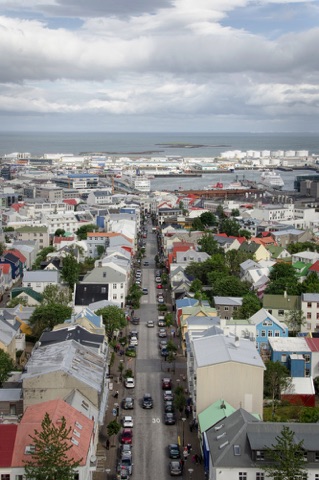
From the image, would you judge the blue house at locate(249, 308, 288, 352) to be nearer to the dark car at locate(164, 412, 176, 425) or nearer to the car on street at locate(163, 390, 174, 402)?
the car on street at locate(163, 390, 174, 402)

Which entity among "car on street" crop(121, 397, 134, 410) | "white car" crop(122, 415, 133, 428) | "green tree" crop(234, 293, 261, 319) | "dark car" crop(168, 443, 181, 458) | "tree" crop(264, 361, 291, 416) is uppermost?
"green tree" crop(234, 293, 261, 319)

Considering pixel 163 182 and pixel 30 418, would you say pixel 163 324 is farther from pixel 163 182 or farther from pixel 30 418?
pixel 163 182

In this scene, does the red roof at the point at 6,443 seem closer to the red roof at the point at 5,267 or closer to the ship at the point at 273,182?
the red roof at the point at 5,267

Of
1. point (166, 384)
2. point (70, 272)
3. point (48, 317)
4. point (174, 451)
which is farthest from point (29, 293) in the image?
point (174, 451)

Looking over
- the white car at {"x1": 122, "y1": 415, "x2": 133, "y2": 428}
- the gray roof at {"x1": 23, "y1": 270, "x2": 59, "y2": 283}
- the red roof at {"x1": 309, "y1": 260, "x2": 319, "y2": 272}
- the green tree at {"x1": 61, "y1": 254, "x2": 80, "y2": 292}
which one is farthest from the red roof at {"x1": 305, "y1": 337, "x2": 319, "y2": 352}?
the gray roof at {"x1": 23, "y1": 270, "x2": 59, "y2": 283}

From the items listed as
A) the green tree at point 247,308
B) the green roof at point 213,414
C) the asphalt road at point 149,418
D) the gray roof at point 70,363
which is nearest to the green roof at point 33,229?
the asphalt road at point 149,418

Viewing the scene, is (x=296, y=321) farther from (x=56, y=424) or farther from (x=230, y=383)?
(x=56, y=424)
